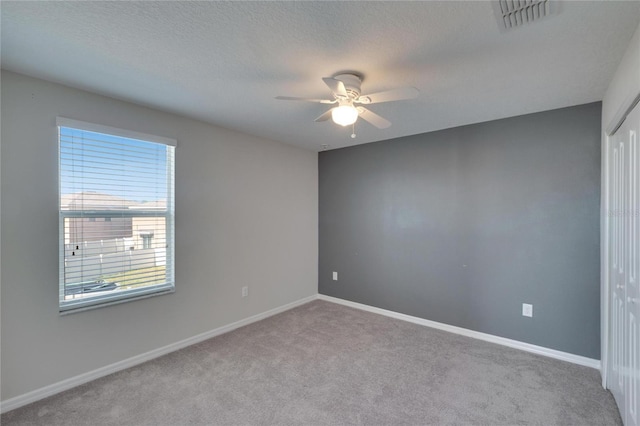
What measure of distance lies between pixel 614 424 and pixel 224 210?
12.0 ft

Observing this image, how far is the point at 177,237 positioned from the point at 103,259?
0.65m

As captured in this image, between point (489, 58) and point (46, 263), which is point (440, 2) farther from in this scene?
point (46, 263)

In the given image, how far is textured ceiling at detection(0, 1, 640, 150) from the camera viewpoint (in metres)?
1.47

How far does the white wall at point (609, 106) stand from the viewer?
1.63 meters

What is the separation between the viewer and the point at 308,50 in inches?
71.1

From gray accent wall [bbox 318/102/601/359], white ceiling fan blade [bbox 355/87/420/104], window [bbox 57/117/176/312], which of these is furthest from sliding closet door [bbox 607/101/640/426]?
window [bbox 57/117/176/312]

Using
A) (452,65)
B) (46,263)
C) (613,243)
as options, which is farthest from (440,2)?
(46,263)

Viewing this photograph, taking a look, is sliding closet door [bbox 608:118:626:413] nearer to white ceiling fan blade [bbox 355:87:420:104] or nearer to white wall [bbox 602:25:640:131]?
white wall [bbox 602:25:640:131]

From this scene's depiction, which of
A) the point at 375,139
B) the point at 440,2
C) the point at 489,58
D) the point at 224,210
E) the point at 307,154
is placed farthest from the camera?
the point at 307,154

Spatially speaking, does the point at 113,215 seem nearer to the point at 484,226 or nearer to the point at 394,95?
the point at 394,95

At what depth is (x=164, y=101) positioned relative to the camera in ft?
8.71

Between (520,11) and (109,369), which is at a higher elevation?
(520,11)

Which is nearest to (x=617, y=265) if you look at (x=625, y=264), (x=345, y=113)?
(x=625, y=264)

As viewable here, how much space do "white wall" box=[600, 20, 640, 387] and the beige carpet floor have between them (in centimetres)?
46
